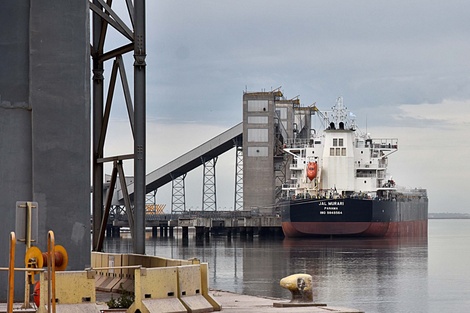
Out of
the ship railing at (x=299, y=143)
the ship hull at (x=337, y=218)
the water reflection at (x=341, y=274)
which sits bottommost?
the water reflection at (x=341, y=274)

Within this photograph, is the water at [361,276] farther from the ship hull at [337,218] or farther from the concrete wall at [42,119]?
the ship hull at [337,218]

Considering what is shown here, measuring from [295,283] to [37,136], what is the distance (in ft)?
17.5

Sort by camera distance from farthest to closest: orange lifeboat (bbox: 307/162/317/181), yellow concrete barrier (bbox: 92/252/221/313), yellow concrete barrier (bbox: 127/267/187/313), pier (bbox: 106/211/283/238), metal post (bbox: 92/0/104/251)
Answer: pier (bbox: 106/211/283/238), orange lifeboat (bbox: 307/162/317/181), metal post (bbox: 92/0/104/251), yellow concrete barrier (bbox: 92/252/221/313), yellow concrete barrier (bbox: 127/267/187/313)

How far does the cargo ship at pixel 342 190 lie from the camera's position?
92.3m

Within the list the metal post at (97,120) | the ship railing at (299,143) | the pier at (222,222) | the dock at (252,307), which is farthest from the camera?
the ship railing at (299,143)

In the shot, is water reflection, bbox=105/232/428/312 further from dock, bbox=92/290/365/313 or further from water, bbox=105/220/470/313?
dock, bbox=92/290/365/313

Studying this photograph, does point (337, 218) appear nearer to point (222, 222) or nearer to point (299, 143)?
point (222, 222)

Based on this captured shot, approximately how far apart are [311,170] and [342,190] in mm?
3516

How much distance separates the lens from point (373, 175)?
329 feet

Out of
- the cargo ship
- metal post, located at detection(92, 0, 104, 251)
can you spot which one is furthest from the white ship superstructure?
metal post, located at detection(92, 0, 104, 251)

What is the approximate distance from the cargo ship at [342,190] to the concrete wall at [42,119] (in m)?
75.4

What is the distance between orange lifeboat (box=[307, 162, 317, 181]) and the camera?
97.7 metres

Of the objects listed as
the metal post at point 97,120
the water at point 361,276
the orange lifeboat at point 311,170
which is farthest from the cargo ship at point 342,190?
the metal post at point 97,120

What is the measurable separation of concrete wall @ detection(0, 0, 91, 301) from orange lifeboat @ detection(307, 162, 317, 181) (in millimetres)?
81661
